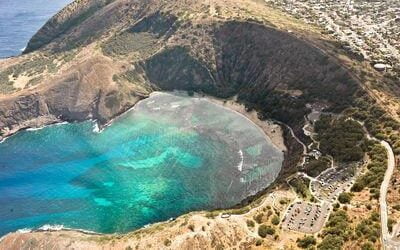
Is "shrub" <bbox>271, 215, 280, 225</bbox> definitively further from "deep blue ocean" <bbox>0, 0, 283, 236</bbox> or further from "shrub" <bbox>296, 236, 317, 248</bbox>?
"deep blue ocean" <bbox>0, 0, 283, 236</bbox>

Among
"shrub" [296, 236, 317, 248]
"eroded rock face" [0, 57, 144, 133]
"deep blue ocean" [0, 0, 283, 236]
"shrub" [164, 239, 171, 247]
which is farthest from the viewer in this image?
"eroded rock face" [0, 57, 144, 133]

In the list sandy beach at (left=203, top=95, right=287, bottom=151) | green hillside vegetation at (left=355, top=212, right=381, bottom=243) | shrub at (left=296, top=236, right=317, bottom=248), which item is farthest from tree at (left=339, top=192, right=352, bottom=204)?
sandy beach at (left=203, top=95, right=287, bottom=151)

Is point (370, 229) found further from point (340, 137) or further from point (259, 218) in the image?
point (340, 137)

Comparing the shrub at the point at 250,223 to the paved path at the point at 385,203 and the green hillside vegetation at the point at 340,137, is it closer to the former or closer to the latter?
the paved path at the point at 385,203

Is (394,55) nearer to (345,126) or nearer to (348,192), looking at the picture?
(345,126)

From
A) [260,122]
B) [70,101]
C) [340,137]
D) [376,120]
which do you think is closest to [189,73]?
[260,122]

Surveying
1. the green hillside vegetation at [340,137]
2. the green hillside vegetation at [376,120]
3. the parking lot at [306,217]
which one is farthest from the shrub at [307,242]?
the green hillside vegetation at [376,120]

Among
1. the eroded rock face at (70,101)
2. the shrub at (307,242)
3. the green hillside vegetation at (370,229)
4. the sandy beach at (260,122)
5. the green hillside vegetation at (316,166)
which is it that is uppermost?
the green hillside vegetation at (370,229)
